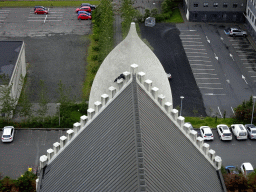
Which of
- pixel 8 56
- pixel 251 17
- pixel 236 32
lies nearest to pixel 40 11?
pixel 8 56

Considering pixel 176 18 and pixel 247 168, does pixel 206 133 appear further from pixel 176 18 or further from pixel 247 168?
pixel 176 18

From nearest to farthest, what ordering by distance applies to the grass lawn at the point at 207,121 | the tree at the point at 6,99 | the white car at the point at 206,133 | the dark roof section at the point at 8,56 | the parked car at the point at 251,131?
the white car at the point at 206,133 → the parked car at the point at 251,131 → the tree at the point at 6,99 → the grass lawn at the point at 207,121 → the dark roof section at the point at 8,56

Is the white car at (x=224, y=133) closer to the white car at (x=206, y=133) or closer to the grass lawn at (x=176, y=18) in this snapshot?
the white car at (x=206, y=133)

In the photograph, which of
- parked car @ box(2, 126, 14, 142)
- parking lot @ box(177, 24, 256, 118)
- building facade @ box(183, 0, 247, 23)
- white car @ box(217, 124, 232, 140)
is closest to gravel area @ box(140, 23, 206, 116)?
parking lot @ box(177, 24, 256, 118)

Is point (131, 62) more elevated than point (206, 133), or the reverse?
point (131, 62)

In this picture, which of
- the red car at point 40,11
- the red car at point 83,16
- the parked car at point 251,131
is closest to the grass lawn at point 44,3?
the red car at point 40,11

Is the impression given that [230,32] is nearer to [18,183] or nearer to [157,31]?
[157,31]
